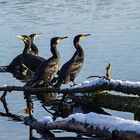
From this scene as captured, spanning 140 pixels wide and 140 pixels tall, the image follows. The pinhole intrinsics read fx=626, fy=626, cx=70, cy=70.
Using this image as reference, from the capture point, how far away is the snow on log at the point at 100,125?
10523mm

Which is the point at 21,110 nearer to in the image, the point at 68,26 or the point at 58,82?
the point at 58,82

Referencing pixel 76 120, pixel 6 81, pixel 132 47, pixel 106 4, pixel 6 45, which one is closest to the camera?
pixel 76 120

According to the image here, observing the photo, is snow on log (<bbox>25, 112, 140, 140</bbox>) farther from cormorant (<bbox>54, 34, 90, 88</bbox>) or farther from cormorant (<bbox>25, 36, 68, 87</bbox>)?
cormorant (<bbox>25, 36, 68, 87</bbox>)

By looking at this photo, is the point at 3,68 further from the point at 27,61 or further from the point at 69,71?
the point at 69,71

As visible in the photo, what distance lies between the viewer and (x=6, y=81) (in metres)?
21.6

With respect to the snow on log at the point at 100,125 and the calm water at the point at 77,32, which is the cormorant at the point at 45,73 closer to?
the calm water at the point at 77,32

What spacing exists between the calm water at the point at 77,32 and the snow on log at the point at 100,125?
1.23 metres

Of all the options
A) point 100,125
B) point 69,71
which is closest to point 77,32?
point 69,71

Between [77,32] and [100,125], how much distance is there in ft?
72.6

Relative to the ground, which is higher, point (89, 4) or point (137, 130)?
point (137, 130)

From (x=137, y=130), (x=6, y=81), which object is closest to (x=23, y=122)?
(x=137, y=130)

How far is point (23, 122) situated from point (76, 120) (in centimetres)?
274

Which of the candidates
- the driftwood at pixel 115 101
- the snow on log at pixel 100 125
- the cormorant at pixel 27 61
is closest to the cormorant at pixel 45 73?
the cormorant at pixel 27 61

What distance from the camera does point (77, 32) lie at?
3306 cm
